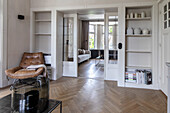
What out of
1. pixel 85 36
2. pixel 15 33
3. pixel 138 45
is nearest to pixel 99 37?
pixel 85 36

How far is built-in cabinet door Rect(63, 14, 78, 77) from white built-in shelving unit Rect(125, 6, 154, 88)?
1.81 m

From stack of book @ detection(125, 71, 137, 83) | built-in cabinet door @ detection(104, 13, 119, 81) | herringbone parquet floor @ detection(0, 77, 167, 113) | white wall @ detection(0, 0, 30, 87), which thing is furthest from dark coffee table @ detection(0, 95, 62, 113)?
built-in cabinet door @ detection(104, 13, 119, 81)

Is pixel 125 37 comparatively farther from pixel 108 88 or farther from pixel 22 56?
pixel 22 56

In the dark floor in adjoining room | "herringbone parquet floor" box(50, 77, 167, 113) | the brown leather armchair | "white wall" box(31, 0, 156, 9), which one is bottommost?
"herringbone parquet floor" box(50, 77, 167, 113)

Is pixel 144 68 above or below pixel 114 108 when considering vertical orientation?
above

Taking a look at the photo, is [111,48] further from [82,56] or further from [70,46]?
[82,56]

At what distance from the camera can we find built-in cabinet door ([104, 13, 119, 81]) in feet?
14.8

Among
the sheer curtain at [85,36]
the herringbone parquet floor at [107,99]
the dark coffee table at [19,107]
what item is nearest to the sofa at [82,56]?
the sheer curtain at [85,36]

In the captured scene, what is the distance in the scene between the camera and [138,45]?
410cm

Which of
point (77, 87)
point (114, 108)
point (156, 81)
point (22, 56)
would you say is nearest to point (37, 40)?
point (22, 56)

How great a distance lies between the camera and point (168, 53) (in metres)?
3.11

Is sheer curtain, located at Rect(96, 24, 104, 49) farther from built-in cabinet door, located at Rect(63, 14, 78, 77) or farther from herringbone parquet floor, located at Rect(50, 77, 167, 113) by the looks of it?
herringbone parquet floor, located at Rect(50, 77, 167, 113)

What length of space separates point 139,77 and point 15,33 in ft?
12.6

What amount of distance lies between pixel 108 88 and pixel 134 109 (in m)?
1.27
